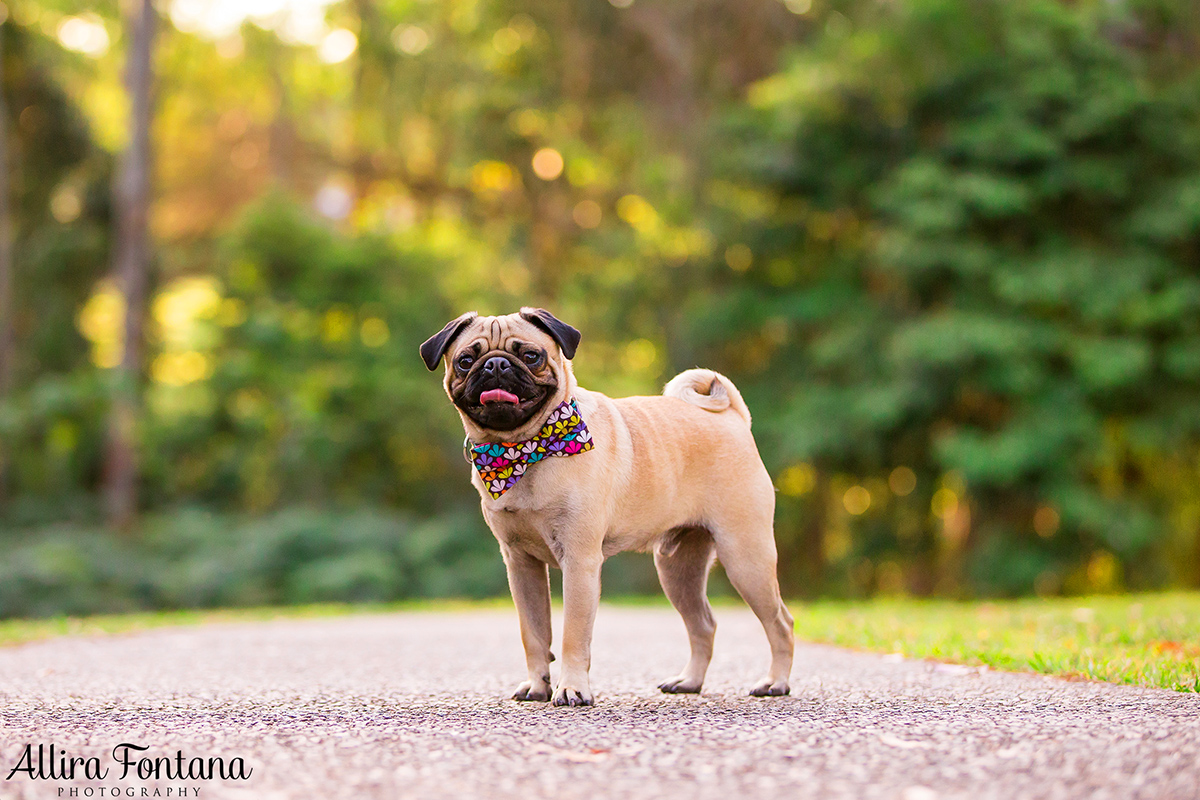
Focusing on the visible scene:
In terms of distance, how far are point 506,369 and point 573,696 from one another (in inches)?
56.3

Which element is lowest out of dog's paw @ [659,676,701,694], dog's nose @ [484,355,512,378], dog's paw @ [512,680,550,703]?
dog's paw @ [659,676,701,694]

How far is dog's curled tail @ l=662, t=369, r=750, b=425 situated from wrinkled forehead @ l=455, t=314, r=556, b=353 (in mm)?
957

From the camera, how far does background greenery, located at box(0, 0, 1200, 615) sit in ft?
54.5

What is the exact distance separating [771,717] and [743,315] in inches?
602

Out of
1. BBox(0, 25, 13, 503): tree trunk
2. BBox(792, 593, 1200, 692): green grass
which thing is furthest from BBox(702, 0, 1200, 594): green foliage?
BBox(0, 25, 13, 503): tree trunk

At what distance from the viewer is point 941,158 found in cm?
1766

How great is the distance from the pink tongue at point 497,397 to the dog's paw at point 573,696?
1267 mm

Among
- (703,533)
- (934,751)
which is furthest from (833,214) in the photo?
(934,751)

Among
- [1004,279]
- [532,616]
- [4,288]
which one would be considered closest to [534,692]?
[532,616]

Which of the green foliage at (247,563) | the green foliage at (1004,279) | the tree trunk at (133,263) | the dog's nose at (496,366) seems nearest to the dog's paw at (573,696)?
the dog's nose at (496,366)

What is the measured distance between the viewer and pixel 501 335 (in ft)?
16.0

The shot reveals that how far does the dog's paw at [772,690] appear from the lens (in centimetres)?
538

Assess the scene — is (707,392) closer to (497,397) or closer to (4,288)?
(497,397)

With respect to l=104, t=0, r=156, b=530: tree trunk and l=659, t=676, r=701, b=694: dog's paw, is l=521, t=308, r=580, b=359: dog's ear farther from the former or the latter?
l=104, t=0, r=156, b=530: tree trunk
